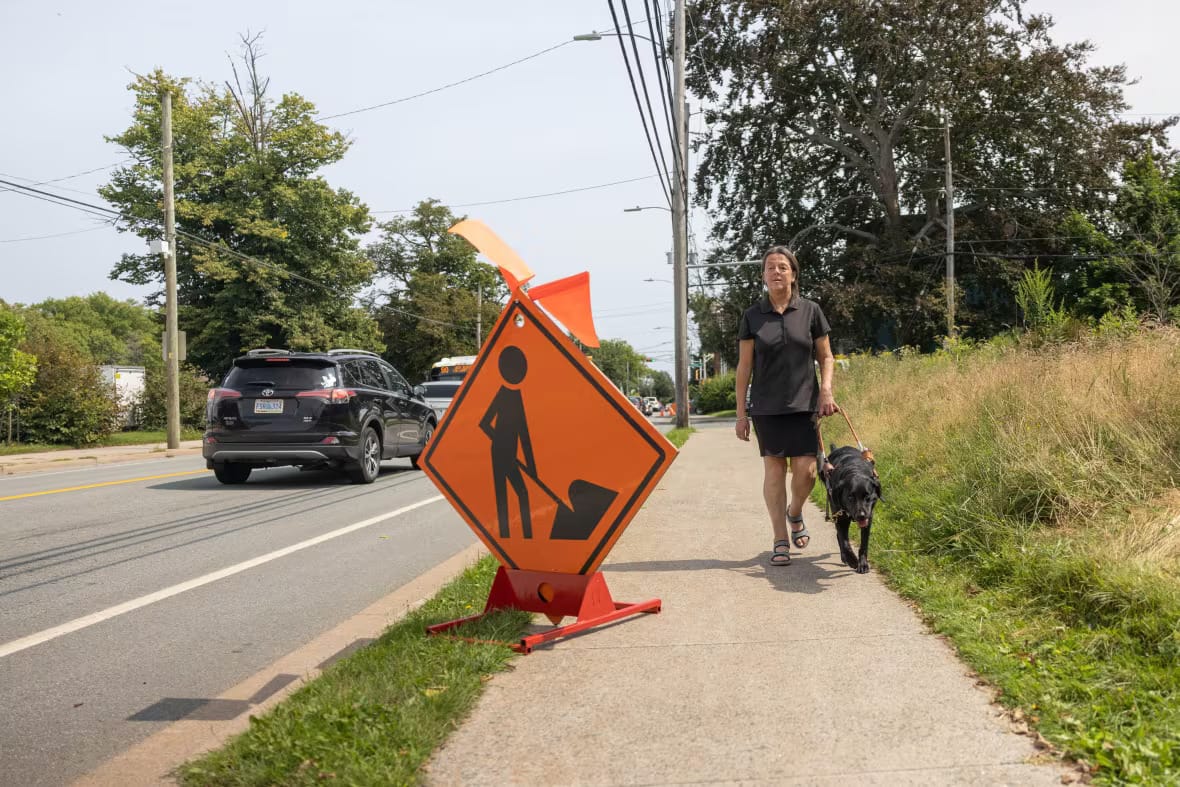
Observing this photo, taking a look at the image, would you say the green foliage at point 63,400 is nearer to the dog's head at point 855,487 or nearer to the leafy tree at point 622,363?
the dog's head at point 855,487

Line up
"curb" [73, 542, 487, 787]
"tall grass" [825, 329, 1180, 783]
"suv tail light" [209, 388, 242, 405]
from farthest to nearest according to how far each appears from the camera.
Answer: "suv tail light" [209, 388, 242, 405] < "tall grass" [825, 329, 1180, 783] < "curb" [73, 542, 487, 787]

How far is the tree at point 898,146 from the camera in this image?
34.5 meters

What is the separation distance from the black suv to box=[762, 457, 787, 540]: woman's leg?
23.8 feet

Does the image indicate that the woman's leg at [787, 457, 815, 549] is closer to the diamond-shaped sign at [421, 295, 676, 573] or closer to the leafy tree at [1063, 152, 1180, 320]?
the diamond-shaped sign at [421, 295, 676, 573]

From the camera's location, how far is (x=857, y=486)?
5797 mm

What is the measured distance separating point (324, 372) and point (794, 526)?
313 inches

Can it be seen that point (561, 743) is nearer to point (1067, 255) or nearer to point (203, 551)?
point (203, 551)

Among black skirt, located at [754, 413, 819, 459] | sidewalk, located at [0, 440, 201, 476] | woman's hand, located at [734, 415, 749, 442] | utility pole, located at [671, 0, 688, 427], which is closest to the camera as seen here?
black skirt, located at [754, 413, 819, 459]

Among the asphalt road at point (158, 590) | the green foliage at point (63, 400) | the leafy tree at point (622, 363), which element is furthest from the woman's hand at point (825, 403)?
the leafy tree at point (622, 363)

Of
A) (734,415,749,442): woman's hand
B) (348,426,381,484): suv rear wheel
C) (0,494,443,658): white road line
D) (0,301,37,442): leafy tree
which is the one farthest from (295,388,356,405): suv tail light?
(0,301,37,442): leafy tree

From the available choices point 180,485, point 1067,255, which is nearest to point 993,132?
point 1067,255

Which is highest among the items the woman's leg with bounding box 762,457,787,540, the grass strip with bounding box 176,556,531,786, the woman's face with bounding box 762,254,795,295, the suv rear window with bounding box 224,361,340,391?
the woman's face with bounding box 762,254,795,295

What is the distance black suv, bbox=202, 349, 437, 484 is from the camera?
12547 mm

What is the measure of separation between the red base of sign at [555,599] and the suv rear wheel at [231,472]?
910 cm
